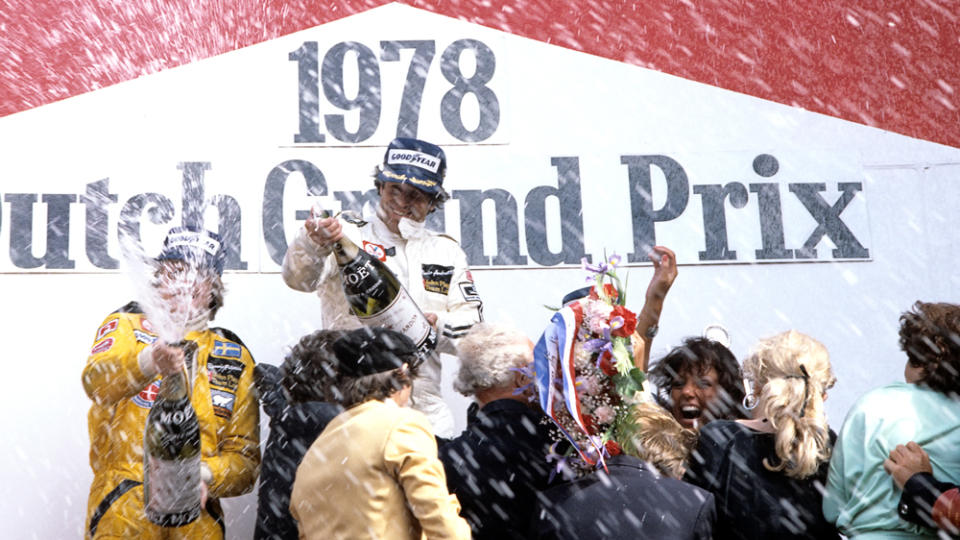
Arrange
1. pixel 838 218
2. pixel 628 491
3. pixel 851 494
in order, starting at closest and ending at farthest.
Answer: pixel 628 491
pixel 851 494
pixel 838 218

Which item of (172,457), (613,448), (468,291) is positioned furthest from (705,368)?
(172,457)

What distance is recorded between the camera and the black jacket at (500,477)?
2689 mm

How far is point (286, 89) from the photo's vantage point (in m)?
4.25

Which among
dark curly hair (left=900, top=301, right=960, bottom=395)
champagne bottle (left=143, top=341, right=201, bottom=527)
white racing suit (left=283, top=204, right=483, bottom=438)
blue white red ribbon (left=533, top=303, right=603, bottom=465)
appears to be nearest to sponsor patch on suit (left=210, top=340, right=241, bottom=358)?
white racing suit (left=283, top=204, right=483, bottom=438)

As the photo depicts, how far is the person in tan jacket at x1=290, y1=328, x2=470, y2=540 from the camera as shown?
2393mm

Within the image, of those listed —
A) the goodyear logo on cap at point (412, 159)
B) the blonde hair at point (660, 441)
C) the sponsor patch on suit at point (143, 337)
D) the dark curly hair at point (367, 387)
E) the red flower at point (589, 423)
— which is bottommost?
the blonde hair at point (660, 441)

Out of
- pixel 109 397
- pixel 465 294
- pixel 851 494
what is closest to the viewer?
pixel 851 494

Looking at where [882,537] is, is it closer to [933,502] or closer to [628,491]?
[933,502]

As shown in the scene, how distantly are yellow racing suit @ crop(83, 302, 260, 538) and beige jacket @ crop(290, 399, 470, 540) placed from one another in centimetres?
86

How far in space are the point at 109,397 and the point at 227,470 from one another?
39cm

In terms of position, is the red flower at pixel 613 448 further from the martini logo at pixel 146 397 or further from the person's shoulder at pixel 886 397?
the martini logo at pixel 146 397

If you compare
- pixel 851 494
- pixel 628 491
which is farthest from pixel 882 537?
pixel 628 491

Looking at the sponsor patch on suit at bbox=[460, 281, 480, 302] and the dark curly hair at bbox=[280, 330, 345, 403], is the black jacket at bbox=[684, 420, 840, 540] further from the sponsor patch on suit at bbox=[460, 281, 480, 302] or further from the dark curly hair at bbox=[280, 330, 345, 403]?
the sponsor patch on suit at bbox=[460, 281, 480, 302]

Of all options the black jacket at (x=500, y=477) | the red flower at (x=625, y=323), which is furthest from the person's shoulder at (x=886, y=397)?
the black jacket at (x=500, y=477)
